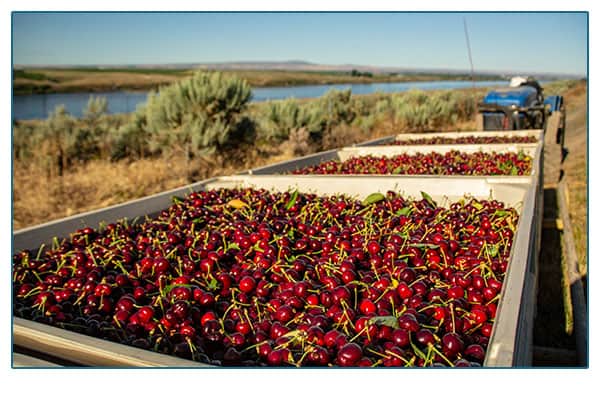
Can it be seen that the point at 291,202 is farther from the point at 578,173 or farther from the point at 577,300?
the point at 578,173

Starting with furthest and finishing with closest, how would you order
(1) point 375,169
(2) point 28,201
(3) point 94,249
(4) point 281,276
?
1. (2) point 28,201
2. (1) point 375,169
3. (3) point 94,249
4. (4) point 281,276

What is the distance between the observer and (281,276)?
162cm

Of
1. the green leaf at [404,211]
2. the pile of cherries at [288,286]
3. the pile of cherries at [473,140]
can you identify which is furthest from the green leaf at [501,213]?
the pile of cherries at [473,140]

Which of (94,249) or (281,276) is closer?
(281,276)

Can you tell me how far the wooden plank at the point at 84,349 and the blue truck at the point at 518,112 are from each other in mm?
9170

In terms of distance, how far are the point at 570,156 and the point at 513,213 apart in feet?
28.2

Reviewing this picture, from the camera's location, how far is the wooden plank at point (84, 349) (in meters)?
1.00

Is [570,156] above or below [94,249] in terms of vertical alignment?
above

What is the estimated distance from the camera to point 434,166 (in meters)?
4.28

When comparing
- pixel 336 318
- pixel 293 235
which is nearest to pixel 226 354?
pixel 336 318

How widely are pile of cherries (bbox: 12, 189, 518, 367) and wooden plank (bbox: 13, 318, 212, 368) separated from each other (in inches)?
6.1

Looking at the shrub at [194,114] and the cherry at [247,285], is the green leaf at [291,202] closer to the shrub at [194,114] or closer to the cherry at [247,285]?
the cherry at [247,285]

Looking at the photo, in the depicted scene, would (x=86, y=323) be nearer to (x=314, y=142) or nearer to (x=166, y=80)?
(x=166, y=80)

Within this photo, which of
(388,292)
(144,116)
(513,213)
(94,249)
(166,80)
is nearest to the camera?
(388,292)
